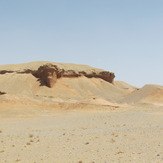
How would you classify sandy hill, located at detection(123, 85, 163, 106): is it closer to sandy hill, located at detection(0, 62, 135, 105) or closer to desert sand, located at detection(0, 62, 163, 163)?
desert sand, located at detection(0, 62, 163, 163)

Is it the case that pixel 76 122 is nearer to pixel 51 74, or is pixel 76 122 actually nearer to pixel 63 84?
pixel 51 74

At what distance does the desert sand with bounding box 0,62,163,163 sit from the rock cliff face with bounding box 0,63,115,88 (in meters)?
0.93

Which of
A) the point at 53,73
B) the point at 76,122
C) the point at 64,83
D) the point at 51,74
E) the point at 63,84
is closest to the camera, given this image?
the point at 76,122

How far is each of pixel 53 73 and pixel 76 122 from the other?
52.0m

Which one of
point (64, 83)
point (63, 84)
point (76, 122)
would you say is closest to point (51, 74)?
point (63, 84)

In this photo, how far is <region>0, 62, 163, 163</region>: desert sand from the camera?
12.1m

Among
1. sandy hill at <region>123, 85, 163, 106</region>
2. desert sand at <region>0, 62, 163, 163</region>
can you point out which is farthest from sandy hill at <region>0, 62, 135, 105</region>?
sandy hill at <region>123, 85, 163, 106</region>

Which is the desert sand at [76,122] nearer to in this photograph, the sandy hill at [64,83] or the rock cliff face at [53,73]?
the sandy hill at [64,83]

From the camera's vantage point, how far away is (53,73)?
79.6m

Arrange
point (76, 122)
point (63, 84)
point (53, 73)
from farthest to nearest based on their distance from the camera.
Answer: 1. point (63, 84)
2. point (53, 73)
3. point (76, 122)

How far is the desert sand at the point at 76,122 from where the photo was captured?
12.1 m

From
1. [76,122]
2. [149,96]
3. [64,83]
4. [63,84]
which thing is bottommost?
[76,122]

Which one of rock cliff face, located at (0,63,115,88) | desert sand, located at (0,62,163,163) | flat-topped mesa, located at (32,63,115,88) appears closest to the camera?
desert sand, located at (0,62,163,163)

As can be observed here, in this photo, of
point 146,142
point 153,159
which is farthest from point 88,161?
point 146,142
